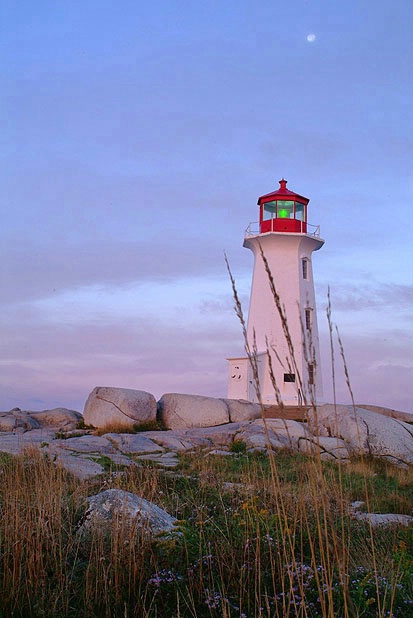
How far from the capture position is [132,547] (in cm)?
357

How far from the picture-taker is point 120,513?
4.38m

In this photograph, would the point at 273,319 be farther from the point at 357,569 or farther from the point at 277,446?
the point at 357,569

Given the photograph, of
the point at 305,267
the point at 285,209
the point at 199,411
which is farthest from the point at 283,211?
the point at 199,411

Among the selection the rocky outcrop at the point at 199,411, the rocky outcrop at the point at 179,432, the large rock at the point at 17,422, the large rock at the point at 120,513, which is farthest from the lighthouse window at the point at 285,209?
the large rock at the point at 120,513

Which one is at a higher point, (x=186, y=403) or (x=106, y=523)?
(x=186, y=403)

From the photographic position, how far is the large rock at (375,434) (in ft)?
48.4

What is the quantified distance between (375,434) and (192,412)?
5.52 m

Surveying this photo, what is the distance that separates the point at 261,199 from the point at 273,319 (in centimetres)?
490

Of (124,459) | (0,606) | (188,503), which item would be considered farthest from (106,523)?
(124,459)

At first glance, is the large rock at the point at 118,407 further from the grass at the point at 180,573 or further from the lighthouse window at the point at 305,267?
the grass at the point at 180,573

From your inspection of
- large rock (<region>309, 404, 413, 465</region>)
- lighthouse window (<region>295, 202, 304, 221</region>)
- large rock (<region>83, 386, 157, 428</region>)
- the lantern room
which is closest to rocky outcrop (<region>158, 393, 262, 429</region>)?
large rock (<region>83, 386, 157, 428</region>)

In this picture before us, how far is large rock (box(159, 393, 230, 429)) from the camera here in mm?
18312

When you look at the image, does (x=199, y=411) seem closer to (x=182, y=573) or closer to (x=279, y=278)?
(x=279, y=278)

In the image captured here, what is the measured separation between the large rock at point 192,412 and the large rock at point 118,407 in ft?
1.86
